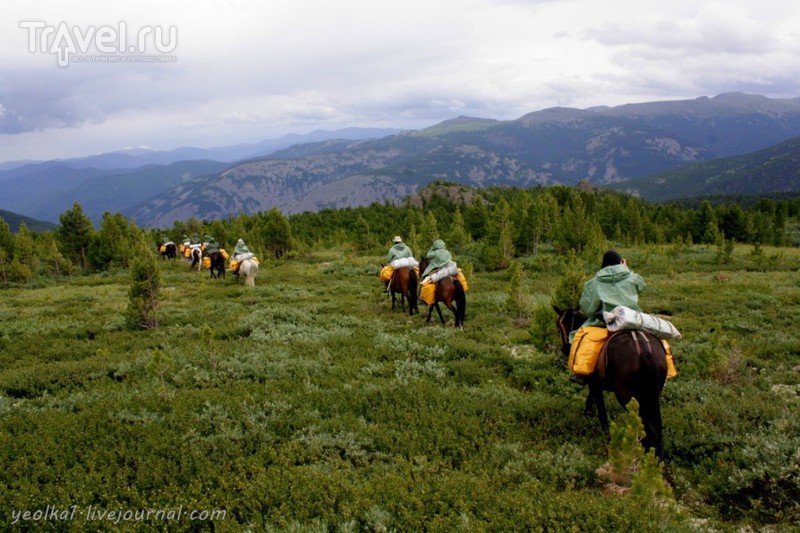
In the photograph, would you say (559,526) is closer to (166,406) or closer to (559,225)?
(166,406)

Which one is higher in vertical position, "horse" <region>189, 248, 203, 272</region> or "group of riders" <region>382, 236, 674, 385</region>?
"group of riders" <region>382, 236, 674, 385</region>

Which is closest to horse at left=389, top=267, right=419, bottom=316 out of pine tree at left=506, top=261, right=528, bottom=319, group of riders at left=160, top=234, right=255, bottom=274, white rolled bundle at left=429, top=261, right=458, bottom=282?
Result: white rolled bundle at left=429, top=261, right=458, bottom=282

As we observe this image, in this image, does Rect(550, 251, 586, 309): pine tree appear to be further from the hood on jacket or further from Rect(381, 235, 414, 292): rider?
Rect(381, 235, 414, 292): rider

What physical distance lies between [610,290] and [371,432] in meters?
4.73

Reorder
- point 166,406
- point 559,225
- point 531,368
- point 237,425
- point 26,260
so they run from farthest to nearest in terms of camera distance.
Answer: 1. point 559,225
2. point 26,260
3. point 531,368
4. point 166,406
5. point 237,425

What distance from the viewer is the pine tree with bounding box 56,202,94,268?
39.9 meters

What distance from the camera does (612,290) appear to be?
730 cm

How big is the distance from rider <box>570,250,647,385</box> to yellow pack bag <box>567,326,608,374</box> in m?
0.23

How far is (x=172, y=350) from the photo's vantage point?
1245cm

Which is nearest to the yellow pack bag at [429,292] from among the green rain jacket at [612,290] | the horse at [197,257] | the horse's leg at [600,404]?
the green rain jacket at [612,290]

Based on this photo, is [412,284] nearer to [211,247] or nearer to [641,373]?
[641,373]

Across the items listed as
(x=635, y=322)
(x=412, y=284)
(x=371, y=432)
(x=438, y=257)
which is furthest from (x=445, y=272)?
(x=635, y=322)

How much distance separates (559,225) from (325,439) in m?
42.9

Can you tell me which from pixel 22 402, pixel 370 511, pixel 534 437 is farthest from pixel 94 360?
pixel 534 437
